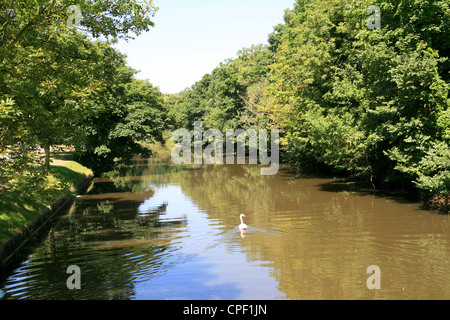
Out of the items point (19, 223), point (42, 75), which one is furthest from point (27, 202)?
point (42, 75)

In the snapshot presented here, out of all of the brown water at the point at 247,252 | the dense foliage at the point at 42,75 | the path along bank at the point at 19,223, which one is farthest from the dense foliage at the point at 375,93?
the path along bank at the point at 19,223

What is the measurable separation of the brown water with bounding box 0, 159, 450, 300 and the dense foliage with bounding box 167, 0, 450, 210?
2.53 m

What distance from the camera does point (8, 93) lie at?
11.1 meters

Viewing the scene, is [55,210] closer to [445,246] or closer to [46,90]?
[46,90]

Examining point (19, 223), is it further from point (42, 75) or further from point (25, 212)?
point (42, 75)

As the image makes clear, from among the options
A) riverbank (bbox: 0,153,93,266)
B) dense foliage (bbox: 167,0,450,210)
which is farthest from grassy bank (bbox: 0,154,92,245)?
dense foliage (bbox: 167,0,450,210)

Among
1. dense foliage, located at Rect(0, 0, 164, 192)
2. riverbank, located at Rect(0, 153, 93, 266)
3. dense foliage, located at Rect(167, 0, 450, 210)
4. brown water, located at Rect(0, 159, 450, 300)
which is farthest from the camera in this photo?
dense foliage, located at Rect(167, 0, 450, 210)

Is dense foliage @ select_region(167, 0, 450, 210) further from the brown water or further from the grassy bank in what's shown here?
the grassy bank

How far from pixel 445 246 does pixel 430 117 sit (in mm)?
6729

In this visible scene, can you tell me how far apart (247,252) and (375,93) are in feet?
37.3

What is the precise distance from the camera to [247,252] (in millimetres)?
13234

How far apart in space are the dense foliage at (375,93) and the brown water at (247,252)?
2.53 meters

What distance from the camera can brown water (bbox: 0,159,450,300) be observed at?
9977 millimetres

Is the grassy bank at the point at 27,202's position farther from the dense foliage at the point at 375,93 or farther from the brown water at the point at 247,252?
the dense foliage at the point at 375,93
